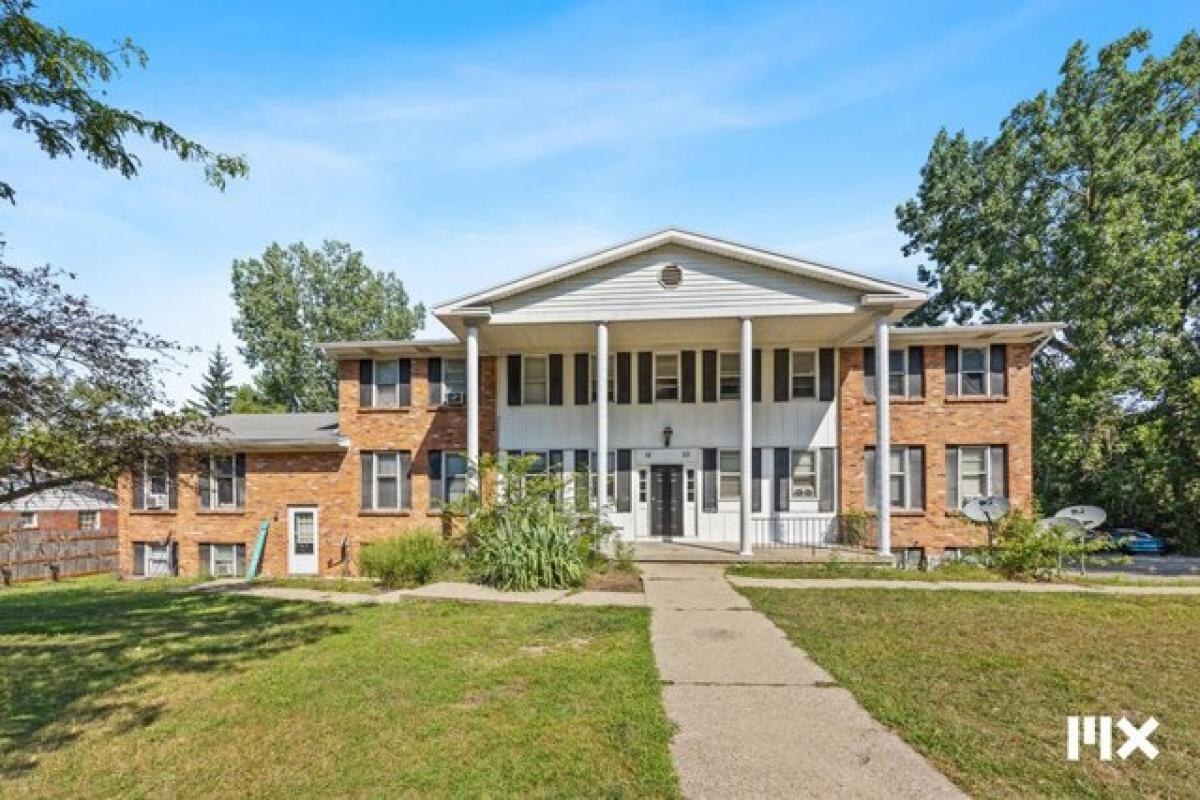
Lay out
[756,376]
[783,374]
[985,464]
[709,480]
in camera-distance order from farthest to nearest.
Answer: [756,376], [783,374], [709,480], [985,464]

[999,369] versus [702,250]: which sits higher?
[702,250]

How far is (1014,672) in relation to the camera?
550 centimetres

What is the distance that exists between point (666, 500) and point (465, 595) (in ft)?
24.6

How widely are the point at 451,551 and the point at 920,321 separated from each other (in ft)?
77.7

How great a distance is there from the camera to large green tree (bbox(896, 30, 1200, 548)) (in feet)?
59.1

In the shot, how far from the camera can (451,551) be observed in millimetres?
11594

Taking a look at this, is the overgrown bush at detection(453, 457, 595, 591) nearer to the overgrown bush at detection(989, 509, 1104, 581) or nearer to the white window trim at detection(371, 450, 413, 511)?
the white window trim at detection(371, 450, 413, 511)

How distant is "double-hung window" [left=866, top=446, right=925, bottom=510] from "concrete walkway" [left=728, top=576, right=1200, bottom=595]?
5032 mm

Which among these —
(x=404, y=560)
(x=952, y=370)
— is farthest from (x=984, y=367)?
(x=404, y=560)

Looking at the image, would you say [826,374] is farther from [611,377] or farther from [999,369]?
[611,377]

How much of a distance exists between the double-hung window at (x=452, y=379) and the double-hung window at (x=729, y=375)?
279 inches

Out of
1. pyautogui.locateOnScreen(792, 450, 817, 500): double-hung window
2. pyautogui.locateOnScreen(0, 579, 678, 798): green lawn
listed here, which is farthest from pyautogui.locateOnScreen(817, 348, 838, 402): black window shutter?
pyautogui.locateOnScreen(0, 579, 678, 798): green lawn

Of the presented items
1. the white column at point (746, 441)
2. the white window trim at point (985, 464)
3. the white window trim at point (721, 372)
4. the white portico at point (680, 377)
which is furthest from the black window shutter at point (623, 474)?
the white window trim at point (985, 464)

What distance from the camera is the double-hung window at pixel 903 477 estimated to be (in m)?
15.3
